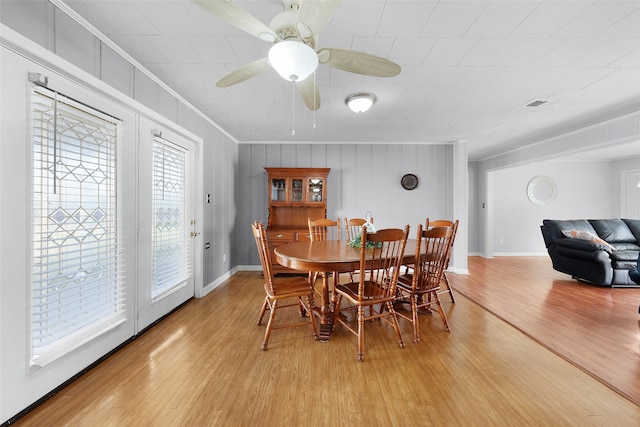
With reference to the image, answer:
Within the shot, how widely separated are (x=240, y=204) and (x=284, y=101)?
2.45 m

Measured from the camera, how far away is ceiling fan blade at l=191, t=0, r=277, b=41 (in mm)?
1191

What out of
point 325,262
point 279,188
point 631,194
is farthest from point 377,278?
point 631,194

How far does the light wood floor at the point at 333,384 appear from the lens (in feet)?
4.70

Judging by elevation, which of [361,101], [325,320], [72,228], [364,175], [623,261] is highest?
[361,101]

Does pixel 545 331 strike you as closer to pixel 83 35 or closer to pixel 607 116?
pixel 607 116

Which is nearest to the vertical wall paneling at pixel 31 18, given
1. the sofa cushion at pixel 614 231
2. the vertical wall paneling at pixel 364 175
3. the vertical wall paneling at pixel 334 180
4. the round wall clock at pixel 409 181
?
the vertical wall paneling at pixel 334 180

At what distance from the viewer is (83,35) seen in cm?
177

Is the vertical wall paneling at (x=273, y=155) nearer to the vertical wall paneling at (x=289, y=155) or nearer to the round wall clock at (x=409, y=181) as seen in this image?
the vertical wall paneling at (x=289, y=155)

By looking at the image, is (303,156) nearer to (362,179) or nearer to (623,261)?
(362,179)

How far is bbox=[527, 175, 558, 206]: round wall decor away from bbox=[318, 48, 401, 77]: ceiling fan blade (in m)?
6.90

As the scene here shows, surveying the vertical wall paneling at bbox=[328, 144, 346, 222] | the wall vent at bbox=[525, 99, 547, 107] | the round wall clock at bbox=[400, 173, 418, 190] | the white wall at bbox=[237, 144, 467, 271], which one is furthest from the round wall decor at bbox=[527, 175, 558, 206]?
the vertical wall paneling at bbox=[328, 144, 346, 222]

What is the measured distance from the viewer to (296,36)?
1.43 m

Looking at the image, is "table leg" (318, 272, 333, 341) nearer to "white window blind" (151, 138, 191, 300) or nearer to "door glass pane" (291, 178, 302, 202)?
"white window blind" (151, 138, 191, 300)

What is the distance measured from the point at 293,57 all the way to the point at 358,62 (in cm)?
48
